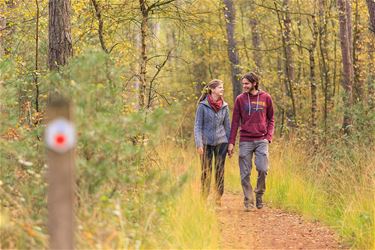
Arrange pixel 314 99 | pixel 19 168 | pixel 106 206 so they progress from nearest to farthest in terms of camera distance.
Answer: pixel 106 206 → pixel 19 168 → pixel 314 99

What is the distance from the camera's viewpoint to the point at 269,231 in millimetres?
7785

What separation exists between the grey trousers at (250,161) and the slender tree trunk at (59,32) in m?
2.78

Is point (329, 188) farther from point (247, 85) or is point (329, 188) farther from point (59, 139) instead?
point (59, 139)

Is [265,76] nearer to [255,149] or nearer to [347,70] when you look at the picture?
[347,70]

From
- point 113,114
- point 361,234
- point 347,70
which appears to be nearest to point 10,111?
point 113,114

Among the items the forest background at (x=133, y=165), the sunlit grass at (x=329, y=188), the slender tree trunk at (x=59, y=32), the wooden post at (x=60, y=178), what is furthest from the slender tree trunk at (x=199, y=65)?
the wooden post at (x=60, y=178)

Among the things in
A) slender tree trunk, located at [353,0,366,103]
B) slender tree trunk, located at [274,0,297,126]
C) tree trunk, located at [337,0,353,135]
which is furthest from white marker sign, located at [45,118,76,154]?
slender tree trunk, located at [353,0,366,103]

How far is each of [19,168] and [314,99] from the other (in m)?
8.65

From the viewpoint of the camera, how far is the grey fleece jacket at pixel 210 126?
8789mm

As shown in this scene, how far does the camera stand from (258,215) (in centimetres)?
873

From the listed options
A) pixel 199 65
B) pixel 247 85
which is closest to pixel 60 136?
pixel 247 85

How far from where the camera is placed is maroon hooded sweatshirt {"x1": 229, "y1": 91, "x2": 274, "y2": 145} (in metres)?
8.85

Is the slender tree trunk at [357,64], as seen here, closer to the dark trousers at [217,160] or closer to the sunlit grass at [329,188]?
the sunlit grass at [329,188]

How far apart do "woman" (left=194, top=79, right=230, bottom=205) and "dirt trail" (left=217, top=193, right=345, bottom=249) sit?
0.56 meters
